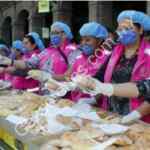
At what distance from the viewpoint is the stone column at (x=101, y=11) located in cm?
1366

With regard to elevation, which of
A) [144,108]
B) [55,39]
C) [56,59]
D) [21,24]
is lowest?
[21,24]

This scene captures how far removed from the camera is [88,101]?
12.8 ft

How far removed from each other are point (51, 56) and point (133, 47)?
171 cm

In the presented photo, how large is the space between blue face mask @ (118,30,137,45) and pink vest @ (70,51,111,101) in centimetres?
57

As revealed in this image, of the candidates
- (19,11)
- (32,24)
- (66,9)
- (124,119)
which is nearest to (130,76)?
(124,119)

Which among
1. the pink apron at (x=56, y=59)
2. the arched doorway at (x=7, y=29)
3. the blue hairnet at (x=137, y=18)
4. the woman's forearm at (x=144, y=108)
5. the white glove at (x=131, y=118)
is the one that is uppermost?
the blue hairnet at (x=137, y=18)

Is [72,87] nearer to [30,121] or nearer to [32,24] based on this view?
[30,121]

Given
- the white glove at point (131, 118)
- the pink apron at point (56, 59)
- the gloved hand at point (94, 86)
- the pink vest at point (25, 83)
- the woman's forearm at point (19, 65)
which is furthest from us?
the pink vest at point (25, 83)

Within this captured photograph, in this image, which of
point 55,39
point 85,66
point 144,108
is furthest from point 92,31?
point 144,108

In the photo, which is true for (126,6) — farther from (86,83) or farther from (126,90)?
(86,83)

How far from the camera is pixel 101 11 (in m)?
13.7

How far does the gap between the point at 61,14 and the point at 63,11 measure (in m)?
0.12

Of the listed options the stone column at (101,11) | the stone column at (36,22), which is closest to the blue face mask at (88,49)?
the stone column at (101,11)

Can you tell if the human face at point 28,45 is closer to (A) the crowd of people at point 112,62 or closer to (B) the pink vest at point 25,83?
(B) the pink vest at point 25,83
